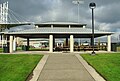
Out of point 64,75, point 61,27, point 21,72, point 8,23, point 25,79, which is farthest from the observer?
point 8,23

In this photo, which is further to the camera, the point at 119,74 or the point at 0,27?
the point at 0,27

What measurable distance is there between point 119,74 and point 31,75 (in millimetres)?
4897

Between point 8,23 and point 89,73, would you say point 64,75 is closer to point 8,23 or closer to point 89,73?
point 89,73

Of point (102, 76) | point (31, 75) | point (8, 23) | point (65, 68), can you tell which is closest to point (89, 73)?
point (102, 76)

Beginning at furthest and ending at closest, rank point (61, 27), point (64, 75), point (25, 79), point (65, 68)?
1. point (61, 27)
2. point (65, 68)
3. point (64, 75)
4. point (25, 79)

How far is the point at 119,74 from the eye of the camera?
13.9m

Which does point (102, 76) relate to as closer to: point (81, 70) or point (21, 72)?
point (81, 70)

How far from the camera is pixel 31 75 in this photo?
1363 centimetres

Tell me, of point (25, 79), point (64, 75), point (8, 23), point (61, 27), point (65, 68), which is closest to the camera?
point (25, 79)

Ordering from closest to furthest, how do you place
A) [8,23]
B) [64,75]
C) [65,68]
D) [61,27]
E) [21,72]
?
[64,75] < [21,72] < [65,68] < [61,27] < [8,23]

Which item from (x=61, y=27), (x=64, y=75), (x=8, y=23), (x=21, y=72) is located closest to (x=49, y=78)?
(x=64, y=75)

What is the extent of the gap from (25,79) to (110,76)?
4525mm

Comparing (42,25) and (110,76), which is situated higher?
(42,25)

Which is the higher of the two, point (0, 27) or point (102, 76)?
point (0, 27)
